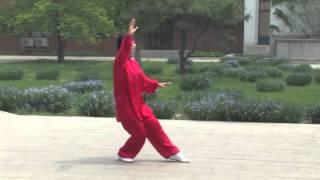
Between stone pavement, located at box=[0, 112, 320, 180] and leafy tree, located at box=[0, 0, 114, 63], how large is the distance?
843 inches

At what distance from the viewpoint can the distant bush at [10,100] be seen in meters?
14.1

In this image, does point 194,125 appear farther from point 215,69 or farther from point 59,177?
point 215,69

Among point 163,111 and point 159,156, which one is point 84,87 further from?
point 159,156

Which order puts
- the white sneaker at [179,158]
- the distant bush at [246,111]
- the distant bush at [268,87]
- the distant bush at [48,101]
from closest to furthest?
the white sneaker at [179,158] → the distant bush at [246,111] → the distant bush at [48,101] → the distant bush at [268,87]

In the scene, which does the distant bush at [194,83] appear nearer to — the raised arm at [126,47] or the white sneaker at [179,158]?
the white sneaker at [179,158]

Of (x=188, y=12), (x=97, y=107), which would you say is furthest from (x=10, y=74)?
(x=97, y=107)

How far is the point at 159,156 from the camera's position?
8.81 m

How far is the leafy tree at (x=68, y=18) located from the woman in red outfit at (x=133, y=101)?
82.4 ft

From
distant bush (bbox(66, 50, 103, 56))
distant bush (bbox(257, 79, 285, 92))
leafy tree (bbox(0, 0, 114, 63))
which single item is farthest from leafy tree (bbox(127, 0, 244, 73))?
distant bush (bbox(66, 50, 103, 56))

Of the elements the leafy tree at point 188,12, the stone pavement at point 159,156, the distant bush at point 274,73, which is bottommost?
the distant bush at point 274,73

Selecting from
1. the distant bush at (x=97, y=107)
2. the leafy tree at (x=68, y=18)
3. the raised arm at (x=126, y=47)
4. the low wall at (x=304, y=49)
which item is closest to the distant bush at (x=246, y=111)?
the distant bush at (x=97, y=107)

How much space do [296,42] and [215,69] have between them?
13486 mm

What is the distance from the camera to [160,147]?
8.28m

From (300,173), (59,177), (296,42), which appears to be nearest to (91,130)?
(59,177)
